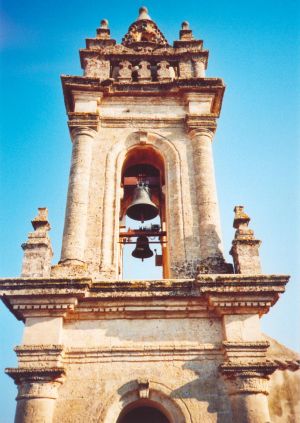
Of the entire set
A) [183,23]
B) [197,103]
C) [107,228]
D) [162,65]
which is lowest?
[107,228]

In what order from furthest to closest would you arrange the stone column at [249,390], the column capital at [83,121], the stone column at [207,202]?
the column capital at [83,121]
the stone column at [207,202]
the stone column at [249,390]

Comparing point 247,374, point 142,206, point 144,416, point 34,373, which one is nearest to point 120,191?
point 142,206

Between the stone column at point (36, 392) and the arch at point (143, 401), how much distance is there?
2.40 feet

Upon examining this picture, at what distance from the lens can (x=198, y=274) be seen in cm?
722

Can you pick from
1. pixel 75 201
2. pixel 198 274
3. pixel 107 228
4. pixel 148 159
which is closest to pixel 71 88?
pixel 148 159

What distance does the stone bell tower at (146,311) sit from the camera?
20.8ft

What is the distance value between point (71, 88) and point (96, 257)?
425 cm

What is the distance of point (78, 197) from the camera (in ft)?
28.1

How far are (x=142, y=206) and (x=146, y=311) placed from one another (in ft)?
8.86

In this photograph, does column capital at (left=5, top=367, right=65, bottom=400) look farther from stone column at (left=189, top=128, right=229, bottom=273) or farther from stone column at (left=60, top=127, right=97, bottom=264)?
stone column at (left=189, top=128, right=229, bottom=273)

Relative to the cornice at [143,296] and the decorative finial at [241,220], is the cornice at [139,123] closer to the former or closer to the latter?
the decorative finial at [241,220]

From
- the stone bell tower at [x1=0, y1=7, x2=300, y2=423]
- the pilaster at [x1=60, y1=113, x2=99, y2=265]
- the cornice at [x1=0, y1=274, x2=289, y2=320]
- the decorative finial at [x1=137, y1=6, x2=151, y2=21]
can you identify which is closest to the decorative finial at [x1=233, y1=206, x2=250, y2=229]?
the stone bell tower at [x1=0, y1=7, x2=300, y2=423]

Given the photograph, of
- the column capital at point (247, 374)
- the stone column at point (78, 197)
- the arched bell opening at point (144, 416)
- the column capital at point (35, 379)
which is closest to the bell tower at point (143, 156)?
the stone column at point (78, 197)

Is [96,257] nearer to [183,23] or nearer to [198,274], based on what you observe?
[198,274]
